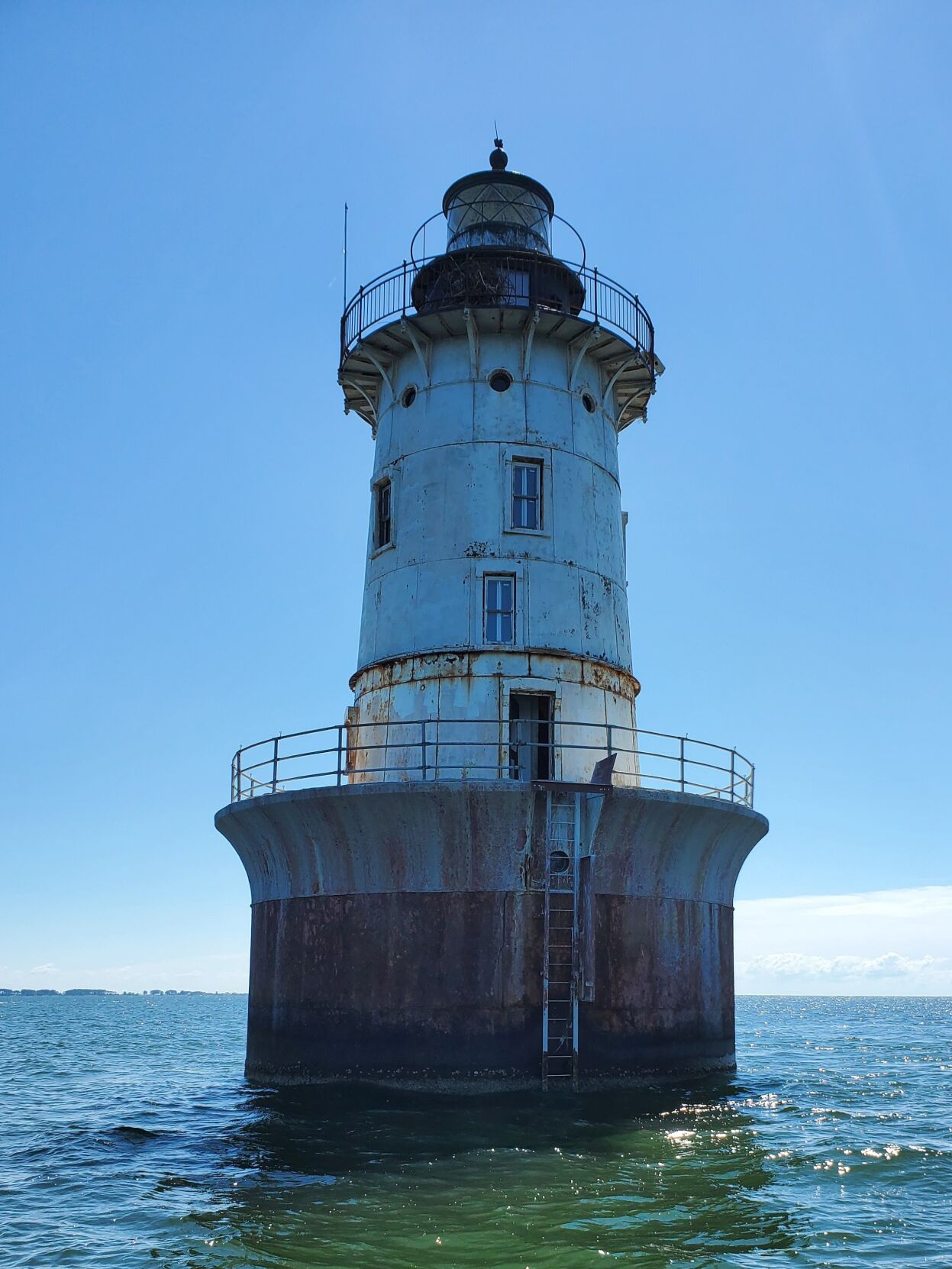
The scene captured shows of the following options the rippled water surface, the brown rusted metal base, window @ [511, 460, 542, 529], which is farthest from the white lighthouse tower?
the rippled water surface

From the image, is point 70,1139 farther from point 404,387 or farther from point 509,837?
point 404,387

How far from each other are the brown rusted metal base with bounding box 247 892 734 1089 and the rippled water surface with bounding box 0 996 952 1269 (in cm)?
50

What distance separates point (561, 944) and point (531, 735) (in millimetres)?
3858

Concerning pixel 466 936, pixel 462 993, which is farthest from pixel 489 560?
pixel 462 993

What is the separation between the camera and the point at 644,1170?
46.7 ft

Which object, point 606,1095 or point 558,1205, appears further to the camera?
point 606,1095

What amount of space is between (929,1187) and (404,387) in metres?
15.9

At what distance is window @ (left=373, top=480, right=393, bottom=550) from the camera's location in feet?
77.7

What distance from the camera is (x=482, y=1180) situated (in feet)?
44.9

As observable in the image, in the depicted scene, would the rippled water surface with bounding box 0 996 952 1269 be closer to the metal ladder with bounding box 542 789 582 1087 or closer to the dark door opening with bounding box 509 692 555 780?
the metal ladder with bounding box 542 789 582 1087

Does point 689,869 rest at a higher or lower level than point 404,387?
lower

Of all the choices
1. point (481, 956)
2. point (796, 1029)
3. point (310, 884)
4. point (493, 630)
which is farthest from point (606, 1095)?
point (796, 1029)

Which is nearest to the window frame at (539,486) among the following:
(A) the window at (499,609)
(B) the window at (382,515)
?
(A) the window at (499,609)

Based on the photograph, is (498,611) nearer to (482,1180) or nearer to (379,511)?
(379,511)
